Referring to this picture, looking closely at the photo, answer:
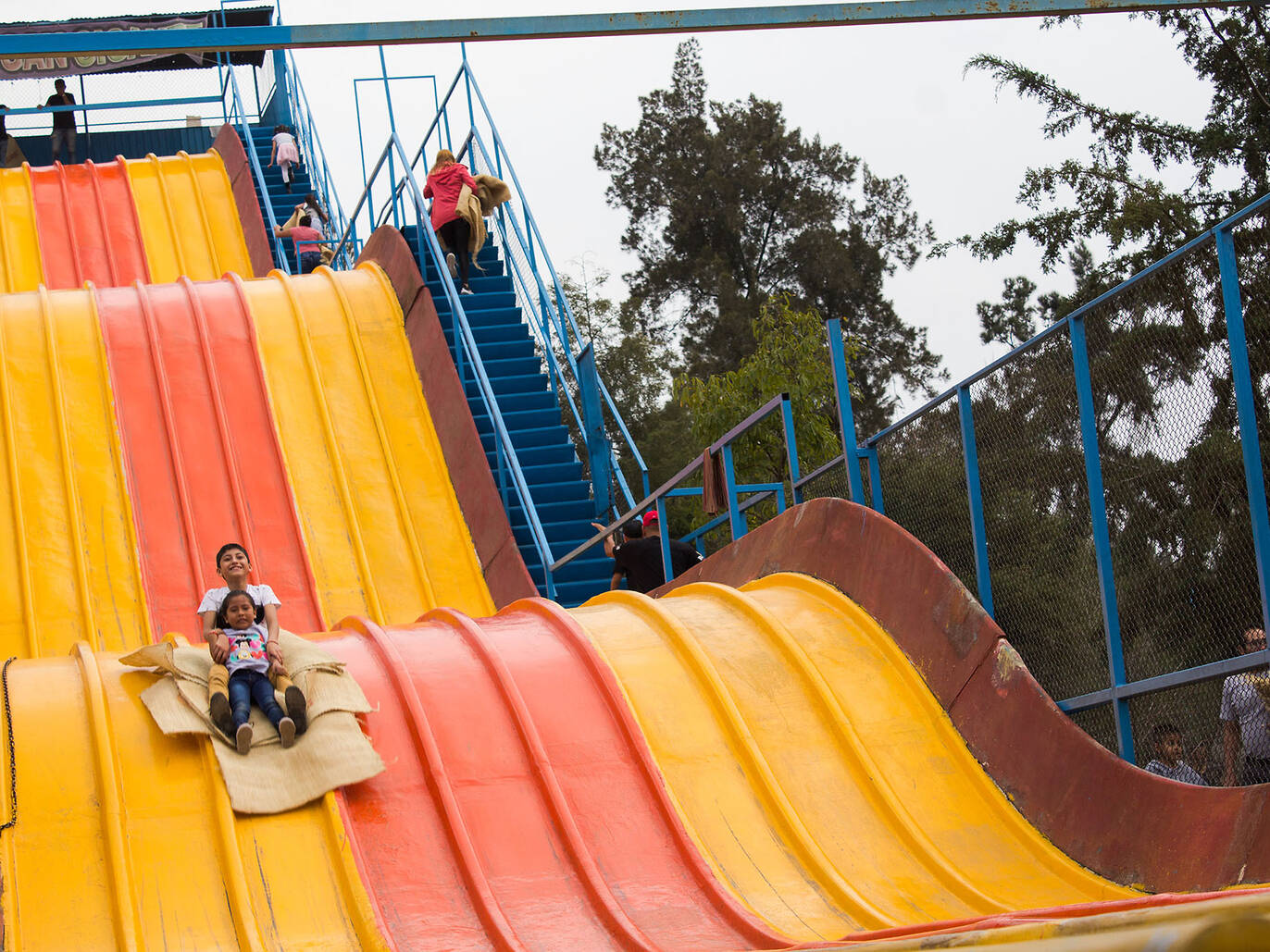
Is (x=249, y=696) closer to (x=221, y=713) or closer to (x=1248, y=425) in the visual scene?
(x=221, y=713)

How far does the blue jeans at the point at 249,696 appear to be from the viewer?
6309mm

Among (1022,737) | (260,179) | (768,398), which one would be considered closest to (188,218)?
(260,179)

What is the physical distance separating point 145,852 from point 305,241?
43.2ft

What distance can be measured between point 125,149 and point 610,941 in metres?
22.5

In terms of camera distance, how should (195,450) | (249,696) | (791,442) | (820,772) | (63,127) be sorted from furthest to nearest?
(63,127)
(195,450)
(791,442)
(820,772)
(249,696)

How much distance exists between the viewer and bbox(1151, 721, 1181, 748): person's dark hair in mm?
5715

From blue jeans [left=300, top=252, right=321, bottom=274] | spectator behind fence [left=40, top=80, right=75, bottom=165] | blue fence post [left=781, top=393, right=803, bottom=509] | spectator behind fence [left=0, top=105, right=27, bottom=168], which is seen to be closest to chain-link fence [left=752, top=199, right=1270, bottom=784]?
blue fence post [left=781, top=393, right=803, bottom=509]

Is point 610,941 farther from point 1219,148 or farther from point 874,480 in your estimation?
point 1219,148

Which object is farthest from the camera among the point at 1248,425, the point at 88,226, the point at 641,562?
the point at 88,226

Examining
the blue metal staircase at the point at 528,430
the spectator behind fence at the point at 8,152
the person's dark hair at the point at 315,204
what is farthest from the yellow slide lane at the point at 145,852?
the spectator behind fence at the point at 8,152

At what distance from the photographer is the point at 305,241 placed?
1800cm

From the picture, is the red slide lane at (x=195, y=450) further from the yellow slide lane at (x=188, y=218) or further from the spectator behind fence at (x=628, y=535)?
the yellow slide lane at (x=188, y=218)

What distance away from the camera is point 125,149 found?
82.4ft

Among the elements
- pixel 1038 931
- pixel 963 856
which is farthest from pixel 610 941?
pixel 1038 931
